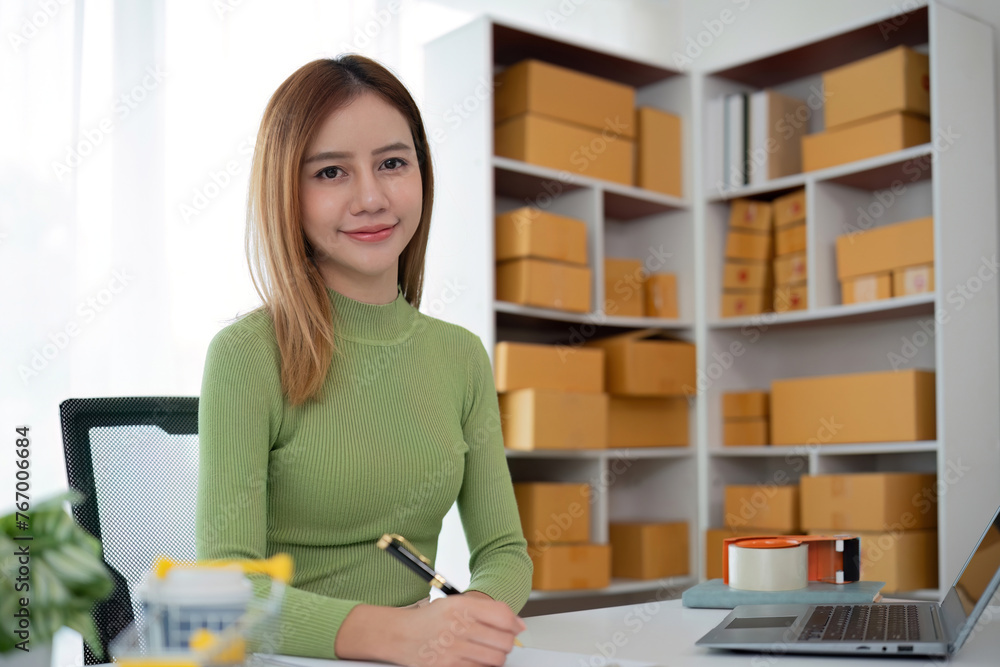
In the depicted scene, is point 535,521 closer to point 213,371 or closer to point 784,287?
point 784,287

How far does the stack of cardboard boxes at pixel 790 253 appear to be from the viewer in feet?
10.2

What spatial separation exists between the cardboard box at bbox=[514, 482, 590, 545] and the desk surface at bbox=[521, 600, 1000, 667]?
1434 mm

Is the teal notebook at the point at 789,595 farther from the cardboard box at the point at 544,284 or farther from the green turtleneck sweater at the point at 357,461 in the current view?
the cardboard box at the point at 544,284

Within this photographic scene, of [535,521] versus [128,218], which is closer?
[128,218]

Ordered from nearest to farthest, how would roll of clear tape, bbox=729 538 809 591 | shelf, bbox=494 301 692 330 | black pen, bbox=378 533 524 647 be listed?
black pen, bbox=378 533 524 647 < roll of clear tape, bbox=729 538 809 591 < shelf, bbox=494 301 692 330

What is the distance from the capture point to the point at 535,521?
109 inches

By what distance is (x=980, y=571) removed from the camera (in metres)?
0.98

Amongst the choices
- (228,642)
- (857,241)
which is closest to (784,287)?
(857,241)

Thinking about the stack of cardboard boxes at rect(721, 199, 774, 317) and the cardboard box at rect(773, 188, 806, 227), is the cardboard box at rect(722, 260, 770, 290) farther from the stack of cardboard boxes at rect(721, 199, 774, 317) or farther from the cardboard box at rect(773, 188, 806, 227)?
the cardboard box at rect(773, 188, 806, 227)

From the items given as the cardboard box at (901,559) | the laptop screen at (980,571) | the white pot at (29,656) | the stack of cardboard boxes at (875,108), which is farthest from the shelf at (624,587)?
the white pot at (29,656)

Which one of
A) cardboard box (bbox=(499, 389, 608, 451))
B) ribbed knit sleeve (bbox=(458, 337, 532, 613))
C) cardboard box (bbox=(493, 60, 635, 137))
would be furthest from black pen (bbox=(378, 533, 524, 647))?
cardboard box (bbox=(493, 60, 635, 137))

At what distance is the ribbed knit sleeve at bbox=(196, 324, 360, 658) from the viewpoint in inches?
43.7

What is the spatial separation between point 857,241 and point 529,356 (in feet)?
3.42

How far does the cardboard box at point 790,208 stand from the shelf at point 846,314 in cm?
30
